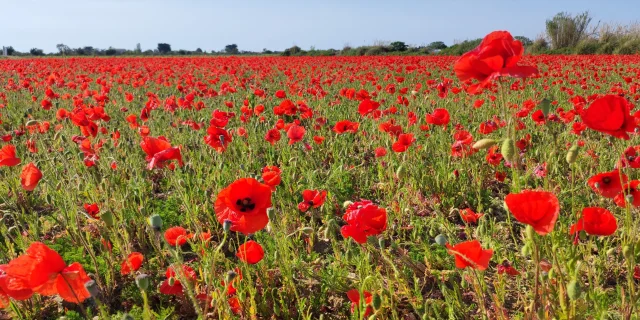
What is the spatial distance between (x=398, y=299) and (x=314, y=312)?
0.39m

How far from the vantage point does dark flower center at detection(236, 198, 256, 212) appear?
1636 millimetres

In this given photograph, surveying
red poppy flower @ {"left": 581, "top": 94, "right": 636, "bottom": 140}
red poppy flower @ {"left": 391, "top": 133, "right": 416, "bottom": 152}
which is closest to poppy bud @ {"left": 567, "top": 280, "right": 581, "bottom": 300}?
red poppy flower @ {"left": 581, "top": 94, "right": 636, "bottom": 140}

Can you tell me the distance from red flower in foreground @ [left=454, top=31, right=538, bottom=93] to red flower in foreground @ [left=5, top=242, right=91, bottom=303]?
4.21 feet

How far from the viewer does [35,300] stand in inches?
85.9

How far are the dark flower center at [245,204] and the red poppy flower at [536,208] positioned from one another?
85 cm

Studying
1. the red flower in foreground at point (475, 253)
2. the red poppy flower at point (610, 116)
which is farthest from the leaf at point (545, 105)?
the red flower in foreground at point (475, 253)

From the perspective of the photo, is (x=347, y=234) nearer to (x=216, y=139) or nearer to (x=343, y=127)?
(x=216, y=139)

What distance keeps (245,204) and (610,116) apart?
1.20 metres

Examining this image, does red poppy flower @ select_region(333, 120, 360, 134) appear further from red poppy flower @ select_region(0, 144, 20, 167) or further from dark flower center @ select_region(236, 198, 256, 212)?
red poppy flower @ select_region(0, 144, 20, 167)

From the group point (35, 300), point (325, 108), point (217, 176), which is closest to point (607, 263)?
point (217, 176)

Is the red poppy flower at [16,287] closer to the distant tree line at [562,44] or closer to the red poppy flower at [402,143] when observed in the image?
the red poppy flower at [402,143]

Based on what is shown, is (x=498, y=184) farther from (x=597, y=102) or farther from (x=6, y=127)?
(x=6, y=127)

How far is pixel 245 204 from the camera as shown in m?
1.65

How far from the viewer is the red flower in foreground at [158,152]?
5.56 feet
